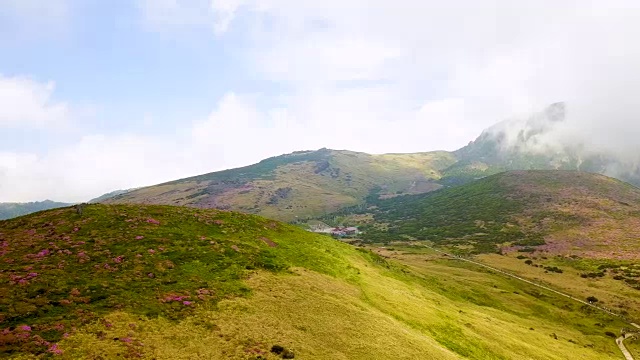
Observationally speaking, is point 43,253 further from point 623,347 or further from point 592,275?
point 592,275

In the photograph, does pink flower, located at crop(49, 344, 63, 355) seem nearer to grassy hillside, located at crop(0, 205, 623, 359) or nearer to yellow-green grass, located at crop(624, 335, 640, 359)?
grassy hillside, located at crop(0, 205, 623, 359)

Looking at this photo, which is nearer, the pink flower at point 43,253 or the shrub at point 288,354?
the shrub at point 288,354

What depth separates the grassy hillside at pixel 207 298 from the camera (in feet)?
118

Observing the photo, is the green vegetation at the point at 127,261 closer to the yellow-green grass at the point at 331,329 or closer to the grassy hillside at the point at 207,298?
the grassy hillside at the point at 207,298

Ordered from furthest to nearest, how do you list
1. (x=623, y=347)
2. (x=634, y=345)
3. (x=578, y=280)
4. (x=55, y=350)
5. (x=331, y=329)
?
(x=578, y=280), (x=634, y=345), (x=623, y=347), (x=331, y=329), (x=55, y=350)

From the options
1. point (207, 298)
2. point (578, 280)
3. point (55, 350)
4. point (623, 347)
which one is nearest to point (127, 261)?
point (207, 298)

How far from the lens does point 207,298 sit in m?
45.1

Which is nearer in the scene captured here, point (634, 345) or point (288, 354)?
point (288, 354)

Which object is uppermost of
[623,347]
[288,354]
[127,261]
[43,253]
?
[43,253]

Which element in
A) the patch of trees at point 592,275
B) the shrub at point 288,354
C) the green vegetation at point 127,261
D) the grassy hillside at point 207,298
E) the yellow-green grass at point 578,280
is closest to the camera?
the grassy hillside at point 207,298

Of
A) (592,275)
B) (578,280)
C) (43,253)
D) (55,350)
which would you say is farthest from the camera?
(592,275)

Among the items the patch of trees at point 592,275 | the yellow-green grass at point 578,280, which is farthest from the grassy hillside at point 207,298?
the patch of trees at point 592,275

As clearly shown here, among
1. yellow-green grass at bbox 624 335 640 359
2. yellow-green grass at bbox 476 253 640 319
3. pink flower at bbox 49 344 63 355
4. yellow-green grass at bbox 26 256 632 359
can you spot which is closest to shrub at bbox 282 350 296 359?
yellow-green grass at bbox 26 256 632 359

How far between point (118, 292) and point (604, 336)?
11909cm
